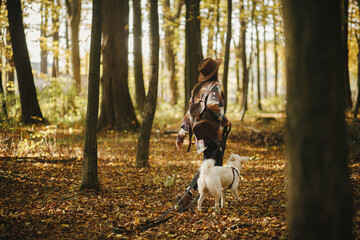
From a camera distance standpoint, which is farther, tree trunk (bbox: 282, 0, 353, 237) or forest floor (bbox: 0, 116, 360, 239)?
forest floor (bbox: 0, 116, 360, 239)

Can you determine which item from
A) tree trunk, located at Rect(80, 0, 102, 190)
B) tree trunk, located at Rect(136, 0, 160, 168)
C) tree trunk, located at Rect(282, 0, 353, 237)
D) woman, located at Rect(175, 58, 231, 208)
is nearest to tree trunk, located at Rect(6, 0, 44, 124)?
tree trunk, located at Rect(136, 0, 160, 168)

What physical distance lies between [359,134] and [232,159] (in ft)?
16.2

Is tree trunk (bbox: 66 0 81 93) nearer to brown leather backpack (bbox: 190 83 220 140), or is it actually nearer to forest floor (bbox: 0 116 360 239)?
forest floor (bbox: 0 116 360 239)

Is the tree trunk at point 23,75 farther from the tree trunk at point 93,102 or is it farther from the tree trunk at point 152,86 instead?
the tree trunk at point 93,102

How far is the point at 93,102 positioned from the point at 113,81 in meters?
7.65

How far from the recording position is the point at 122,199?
5.23 meters

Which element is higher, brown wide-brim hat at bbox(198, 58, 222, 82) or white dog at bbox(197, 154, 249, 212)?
brown wide-brim hat at bbox(198, 58, 222, 82)

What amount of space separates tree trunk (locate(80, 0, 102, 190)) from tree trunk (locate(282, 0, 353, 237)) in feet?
13.3

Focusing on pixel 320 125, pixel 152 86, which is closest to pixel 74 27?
pixel 152 86

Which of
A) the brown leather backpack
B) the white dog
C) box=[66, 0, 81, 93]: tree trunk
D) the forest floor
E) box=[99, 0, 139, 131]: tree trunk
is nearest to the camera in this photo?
the forest floor

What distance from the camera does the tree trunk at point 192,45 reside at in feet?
35.7

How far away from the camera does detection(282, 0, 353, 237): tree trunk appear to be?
1882 millimetres

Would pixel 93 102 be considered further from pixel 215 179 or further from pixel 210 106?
pixel 215 179

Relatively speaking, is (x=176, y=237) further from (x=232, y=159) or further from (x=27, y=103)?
(x=27, y=103)
